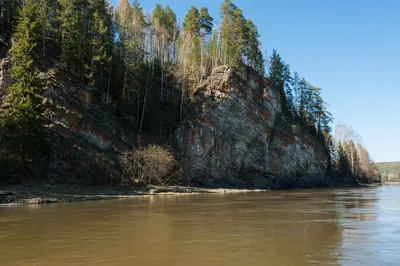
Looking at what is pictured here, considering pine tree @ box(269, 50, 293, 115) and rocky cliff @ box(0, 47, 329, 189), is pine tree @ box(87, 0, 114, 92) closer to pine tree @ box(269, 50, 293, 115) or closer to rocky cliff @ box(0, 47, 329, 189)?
rocky cliff @ box(0, 47, 329, 189)

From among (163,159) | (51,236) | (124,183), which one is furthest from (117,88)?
(51,236)

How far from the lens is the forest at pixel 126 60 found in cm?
3347

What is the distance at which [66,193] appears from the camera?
29406 millimetres

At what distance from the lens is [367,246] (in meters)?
9.07

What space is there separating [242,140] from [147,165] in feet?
75.2

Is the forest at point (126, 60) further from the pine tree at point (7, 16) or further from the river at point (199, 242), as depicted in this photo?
the river at point (199, 242)

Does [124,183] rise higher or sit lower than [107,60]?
lower

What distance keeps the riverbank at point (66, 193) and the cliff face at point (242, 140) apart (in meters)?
13.6

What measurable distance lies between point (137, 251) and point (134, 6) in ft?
223

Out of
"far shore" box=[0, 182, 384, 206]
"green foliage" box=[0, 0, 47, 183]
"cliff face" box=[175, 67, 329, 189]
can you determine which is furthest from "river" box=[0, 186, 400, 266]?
"cliff face" box=[175, 67, 329, 189]

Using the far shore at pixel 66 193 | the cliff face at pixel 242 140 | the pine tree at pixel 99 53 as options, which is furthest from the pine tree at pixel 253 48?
the far shore at pixel 66 193

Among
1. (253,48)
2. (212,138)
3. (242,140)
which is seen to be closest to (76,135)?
(212,138)

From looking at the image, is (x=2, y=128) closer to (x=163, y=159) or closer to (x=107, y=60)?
(x=163, y=159)

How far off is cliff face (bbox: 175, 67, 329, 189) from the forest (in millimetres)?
3509
